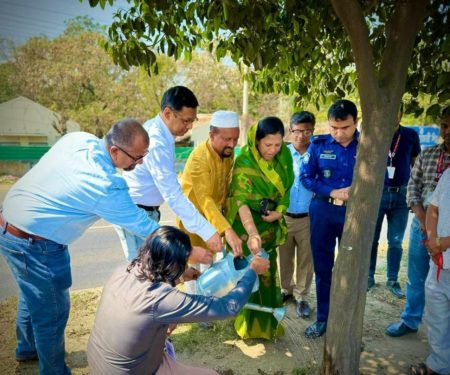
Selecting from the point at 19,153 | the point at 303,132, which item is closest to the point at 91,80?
the point at 19,153

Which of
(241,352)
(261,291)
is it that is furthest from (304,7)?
(241,352)

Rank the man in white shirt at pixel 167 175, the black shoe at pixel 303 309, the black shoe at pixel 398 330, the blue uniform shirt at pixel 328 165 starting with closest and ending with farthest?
the man in white shirt at pixel 167 175 → the blue uniform shirt at pixel 328 165 → the black shoe at pixel 398 330 → the black shoe at pixel 303 309

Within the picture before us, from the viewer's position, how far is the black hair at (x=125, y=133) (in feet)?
7.80

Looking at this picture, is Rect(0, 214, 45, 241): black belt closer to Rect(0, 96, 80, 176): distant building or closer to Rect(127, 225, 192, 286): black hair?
Rect(127, 225, 192, 286): black hair

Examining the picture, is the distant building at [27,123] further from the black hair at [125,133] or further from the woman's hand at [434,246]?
the woman's hand at [434,246]

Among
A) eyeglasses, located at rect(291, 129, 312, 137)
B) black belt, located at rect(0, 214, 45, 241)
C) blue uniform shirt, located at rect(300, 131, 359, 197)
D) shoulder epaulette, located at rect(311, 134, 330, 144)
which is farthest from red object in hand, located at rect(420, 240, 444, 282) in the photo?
black belt, located at rect(0, 214, 45, 241)

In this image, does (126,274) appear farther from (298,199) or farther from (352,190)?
(298,199)

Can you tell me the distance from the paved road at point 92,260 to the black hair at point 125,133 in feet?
9.84

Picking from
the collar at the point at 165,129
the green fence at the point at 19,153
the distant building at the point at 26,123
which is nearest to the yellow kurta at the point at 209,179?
the collar at the point at 165,129

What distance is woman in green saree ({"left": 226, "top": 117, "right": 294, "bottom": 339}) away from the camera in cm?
290

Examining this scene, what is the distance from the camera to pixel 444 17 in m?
2.61

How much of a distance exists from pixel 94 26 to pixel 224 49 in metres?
30.7

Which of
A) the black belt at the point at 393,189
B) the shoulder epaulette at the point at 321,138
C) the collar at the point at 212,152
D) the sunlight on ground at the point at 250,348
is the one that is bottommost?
the sunlight on ground at the point at 250,348

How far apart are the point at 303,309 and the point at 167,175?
1.95 meters
